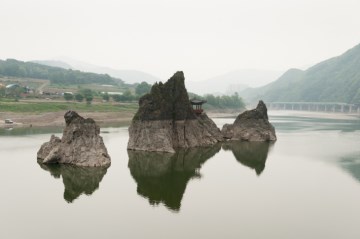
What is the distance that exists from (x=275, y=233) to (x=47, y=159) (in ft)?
117

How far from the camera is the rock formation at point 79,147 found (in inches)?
2023

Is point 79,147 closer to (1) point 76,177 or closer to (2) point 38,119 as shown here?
(1) point 76,177

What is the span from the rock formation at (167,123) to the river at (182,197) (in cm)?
401

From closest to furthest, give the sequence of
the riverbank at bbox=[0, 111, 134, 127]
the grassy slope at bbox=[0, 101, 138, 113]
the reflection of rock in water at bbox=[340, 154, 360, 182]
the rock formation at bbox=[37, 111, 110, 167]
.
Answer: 1. the reflection of rock in water at bbox=[340, 154, 360, 182]
2. the rock formation at bbox=[37, 111, 110, 167]
3. the riverbank at bbox=[0, 111, 134, 127]
4. the grassy slope at bbox=[0, 101, 138, 113]

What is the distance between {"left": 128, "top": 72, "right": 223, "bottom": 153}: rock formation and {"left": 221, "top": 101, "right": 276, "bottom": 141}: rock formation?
409 inches

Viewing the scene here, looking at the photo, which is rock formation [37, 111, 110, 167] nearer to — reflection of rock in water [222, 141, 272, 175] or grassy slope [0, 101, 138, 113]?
reflection of rock in water [222, 141, 272, 175]

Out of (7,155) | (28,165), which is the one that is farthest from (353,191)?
(7,155)

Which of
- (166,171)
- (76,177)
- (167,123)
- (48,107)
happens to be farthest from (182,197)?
(48,107)

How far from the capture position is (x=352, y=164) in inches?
2297

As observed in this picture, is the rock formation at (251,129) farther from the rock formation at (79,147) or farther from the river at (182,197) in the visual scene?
the rock formation at (79,147)

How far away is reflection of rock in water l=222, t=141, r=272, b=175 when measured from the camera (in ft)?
191

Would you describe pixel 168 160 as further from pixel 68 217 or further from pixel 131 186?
pixel 68 217

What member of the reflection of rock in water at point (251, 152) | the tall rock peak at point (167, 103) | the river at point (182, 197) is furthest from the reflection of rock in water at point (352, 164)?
the tall rock peak at point (167, 103)

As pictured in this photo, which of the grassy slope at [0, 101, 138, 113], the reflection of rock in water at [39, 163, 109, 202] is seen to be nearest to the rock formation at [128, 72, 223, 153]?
the reflection of rock in water at [39, 163, 109, 202]
